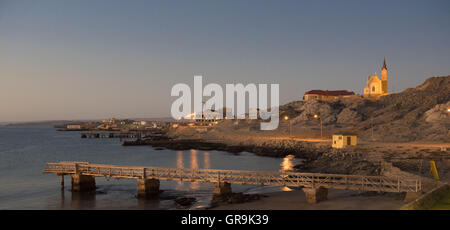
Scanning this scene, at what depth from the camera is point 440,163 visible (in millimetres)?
32188

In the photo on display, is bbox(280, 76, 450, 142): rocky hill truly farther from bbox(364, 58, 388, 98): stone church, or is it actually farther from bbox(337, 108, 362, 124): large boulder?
bbox(364, 58, 388, 98): stone church

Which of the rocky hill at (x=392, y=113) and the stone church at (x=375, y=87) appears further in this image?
the stone church at (x=375, y=87)

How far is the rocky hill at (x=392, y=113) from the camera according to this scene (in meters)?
62.7

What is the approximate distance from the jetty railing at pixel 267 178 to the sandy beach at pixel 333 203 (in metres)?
0.78

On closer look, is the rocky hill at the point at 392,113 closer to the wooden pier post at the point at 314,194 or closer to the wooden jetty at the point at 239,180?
the wooden jetty at the point at 239,180

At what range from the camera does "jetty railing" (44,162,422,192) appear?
2197 cm

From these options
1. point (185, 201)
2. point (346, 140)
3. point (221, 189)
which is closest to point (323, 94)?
point (346, 140)

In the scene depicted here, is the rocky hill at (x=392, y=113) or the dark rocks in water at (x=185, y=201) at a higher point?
the rocky hill at (x=392, y=113)

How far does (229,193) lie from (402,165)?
17.4 m

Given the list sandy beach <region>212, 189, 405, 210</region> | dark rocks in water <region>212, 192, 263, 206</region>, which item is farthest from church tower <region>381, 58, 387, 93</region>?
dark rocks in water <region>212, 192, 263, 206</region>

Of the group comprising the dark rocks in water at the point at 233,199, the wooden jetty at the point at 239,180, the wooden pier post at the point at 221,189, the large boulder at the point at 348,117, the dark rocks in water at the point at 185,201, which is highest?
the large boulder at the point at 348,117

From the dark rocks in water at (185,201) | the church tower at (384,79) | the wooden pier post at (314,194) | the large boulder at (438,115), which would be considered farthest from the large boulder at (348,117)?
the wooden pier post at (314,194)

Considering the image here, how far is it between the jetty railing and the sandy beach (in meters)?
0.78
